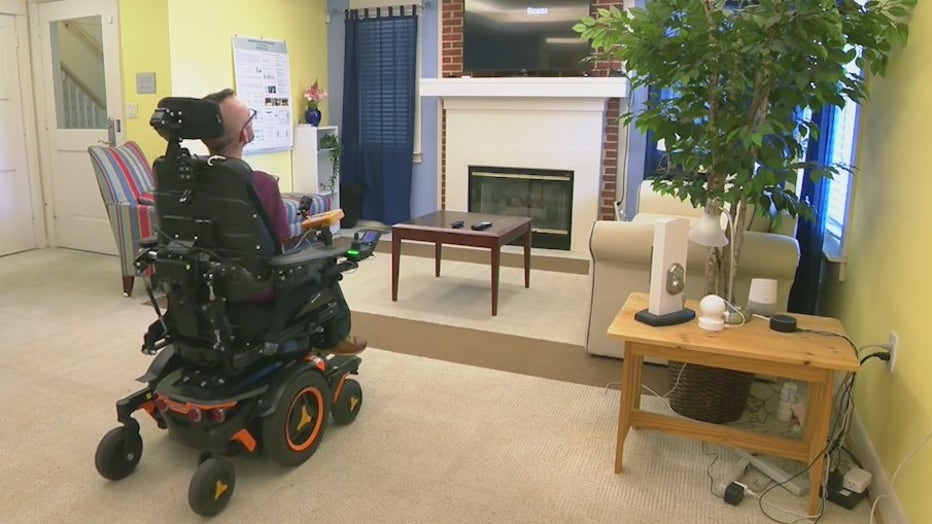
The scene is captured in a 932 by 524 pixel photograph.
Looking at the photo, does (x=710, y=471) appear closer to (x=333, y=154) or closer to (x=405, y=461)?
(x=405, y=461)

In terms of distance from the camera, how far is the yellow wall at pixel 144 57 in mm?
4875

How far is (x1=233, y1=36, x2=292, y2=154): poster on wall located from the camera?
220 inches

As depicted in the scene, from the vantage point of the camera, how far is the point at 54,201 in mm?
5656

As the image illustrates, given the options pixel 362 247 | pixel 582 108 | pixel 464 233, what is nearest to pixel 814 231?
pixel 464 233

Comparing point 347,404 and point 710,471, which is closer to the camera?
point 710,471

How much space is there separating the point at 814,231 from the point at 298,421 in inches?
95.0

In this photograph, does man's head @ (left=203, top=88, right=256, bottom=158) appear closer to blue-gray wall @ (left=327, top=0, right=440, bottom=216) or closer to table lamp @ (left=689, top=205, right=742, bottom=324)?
table lamp @ (left=689, top=205, right=742, bottom=324)

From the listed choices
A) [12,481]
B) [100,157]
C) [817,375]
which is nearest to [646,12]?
[817,375]

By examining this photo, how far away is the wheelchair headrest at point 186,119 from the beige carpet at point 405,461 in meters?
1.08

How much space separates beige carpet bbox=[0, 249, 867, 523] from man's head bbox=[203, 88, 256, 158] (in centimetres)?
103

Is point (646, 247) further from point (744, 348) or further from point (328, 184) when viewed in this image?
point (328, 184)

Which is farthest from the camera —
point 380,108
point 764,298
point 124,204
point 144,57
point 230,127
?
point 380,108

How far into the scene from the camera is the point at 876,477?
219 cm

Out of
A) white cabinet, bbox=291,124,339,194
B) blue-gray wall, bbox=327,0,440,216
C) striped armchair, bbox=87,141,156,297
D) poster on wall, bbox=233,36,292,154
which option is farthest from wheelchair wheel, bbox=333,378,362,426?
blue-gray wall, bbox=327,0,440,216
